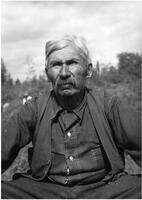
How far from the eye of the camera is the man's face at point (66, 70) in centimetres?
254

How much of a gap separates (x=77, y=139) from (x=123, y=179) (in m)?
0.46

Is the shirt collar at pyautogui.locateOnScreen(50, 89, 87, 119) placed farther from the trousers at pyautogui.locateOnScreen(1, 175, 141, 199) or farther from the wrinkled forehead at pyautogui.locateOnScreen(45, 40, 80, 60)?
the trousers at pyautogui.locateOnScreen(1, 175, 141, 199)

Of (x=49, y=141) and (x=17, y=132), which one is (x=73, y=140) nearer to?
(x=49, y=141)

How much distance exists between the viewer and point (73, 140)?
256 cm

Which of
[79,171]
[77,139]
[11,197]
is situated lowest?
[11,197]

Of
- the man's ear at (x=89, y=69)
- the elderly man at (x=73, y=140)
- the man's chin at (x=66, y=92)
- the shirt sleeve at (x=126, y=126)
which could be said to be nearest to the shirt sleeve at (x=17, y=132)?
the elderly man at (x=73, y=140)

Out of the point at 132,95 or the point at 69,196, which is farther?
the point at 132,95

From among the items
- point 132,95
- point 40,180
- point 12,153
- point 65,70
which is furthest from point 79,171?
point 132,95

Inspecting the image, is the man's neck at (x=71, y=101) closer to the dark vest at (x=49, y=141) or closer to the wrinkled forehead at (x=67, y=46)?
the dark vest at (x=49, y=141)

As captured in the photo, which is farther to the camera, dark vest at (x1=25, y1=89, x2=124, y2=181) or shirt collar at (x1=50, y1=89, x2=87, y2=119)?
shirt collar at (x1=50, y1=89, x2=87, y2=119)

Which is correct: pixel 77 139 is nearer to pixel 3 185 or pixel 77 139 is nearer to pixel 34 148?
pixel 34 148

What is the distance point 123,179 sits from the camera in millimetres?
Answer: 2502

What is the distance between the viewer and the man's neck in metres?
2.66

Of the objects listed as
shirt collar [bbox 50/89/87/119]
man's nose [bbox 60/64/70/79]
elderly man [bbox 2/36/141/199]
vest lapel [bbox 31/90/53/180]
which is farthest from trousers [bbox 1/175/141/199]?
man's nose [bbox 60/64/70/79]
